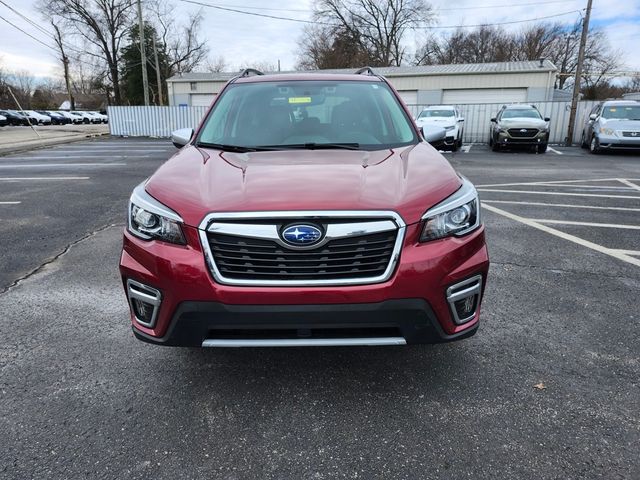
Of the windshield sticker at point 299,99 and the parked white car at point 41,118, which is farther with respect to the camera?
the parked white car at point 41,118

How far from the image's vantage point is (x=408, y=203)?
2.31 m

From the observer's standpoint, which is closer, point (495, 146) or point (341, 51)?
point (495, 146)

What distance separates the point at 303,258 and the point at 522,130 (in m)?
15.9

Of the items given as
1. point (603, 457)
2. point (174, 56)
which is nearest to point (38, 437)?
point (603, 457)

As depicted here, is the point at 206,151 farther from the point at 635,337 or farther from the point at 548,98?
the point at 548,98

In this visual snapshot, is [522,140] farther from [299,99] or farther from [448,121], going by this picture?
[299,99]

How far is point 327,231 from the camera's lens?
7.26ft

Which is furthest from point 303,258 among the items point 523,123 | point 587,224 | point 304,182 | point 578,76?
point 578,76

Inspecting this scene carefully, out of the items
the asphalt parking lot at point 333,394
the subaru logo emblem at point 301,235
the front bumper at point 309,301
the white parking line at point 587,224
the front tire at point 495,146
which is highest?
the subaru logo emblem at point 301,235

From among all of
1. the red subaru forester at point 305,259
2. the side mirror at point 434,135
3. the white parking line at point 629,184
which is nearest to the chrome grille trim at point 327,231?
the red subaru forester at point 305,259

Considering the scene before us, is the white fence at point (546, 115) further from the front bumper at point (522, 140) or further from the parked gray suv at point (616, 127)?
the front bumper at point (522, 140)

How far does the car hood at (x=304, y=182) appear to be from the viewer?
2273 mm

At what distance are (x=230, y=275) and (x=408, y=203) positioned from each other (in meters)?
0.93

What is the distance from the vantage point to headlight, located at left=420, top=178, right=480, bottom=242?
2307 millimetres
